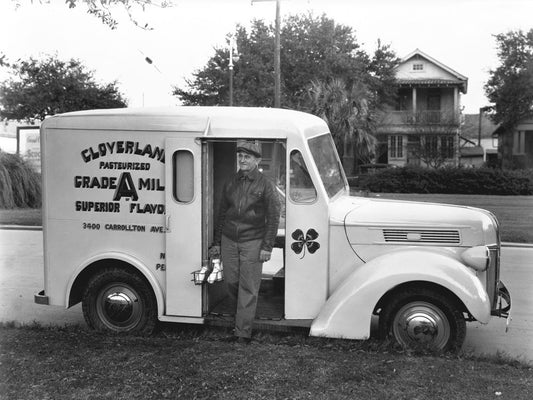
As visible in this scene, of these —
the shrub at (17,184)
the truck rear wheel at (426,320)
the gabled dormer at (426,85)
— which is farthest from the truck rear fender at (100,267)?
the gabled dormer at (426,85)

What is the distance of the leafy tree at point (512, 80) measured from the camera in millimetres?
36531

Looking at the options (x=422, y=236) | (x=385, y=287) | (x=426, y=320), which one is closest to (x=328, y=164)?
(x=422, y=236)

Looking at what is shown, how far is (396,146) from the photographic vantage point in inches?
1676

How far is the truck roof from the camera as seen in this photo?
547cm

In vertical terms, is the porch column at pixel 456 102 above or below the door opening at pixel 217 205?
above

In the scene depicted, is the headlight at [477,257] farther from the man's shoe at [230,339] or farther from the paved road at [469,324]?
the man's shoe at [230,339]

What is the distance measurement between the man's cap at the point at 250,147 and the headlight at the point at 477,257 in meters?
2.00

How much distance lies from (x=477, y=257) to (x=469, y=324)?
1.73m

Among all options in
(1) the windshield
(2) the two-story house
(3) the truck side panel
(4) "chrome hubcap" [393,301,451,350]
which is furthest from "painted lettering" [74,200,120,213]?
(2) the two-story house

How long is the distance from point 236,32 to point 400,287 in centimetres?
3973

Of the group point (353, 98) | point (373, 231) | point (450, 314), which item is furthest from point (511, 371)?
point (353, 98)

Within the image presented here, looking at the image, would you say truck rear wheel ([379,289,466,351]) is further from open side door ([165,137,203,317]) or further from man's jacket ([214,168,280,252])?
open side door ([165,137,203,317])

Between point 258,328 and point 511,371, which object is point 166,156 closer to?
point 258,328

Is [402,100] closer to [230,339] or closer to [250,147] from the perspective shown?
[250,147]
